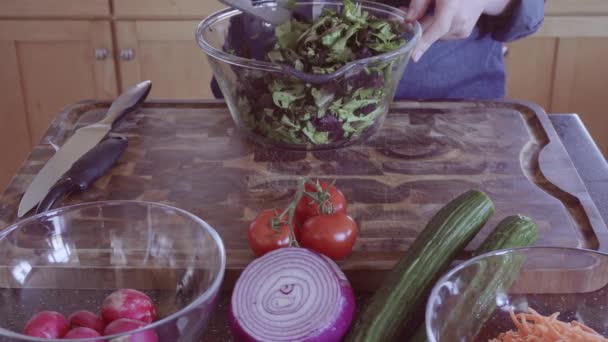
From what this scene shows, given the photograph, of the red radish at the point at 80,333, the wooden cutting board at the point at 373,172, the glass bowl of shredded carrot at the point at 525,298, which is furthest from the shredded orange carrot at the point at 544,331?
the red radish at the point at 80,333

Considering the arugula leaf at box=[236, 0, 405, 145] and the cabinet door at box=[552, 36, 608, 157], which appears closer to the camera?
the arugula leaf at box=[236, 0, 405, 145]

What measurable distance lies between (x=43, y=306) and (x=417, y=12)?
2.97 ft

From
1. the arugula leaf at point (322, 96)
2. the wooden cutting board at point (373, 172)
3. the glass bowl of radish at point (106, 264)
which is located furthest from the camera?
the arugula leaf at point (322, 96)

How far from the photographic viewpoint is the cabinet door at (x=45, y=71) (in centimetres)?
263

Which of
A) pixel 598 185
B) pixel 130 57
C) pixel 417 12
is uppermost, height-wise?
pixel 417 12

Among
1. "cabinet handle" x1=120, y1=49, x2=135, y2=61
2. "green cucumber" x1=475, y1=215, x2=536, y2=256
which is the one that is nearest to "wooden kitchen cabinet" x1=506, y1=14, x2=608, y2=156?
"cabinet handle" x1=120, y1=49, x2=135, y2=61

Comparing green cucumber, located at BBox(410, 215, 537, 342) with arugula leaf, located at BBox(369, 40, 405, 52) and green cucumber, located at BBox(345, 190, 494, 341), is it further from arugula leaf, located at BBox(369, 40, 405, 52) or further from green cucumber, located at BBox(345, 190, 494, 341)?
arugula leaf, located at BBox(369, 40, 405, 52)

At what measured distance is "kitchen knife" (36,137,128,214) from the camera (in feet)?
3.82

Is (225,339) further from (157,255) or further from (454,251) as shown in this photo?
(454,251)

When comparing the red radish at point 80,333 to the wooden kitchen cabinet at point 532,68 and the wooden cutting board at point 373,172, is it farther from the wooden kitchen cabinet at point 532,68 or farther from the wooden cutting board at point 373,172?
the wooden kitchen cabinet at point 532,68

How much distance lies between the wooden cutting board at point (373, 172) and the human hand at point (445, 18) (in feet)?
0.62

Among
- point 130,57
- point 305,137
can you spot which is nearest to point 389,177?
point 305,137

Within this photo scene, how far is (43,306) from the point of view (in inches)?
37.2

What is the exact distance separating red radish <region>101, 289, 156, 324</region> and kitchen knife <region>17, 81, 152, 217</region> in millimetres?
376
